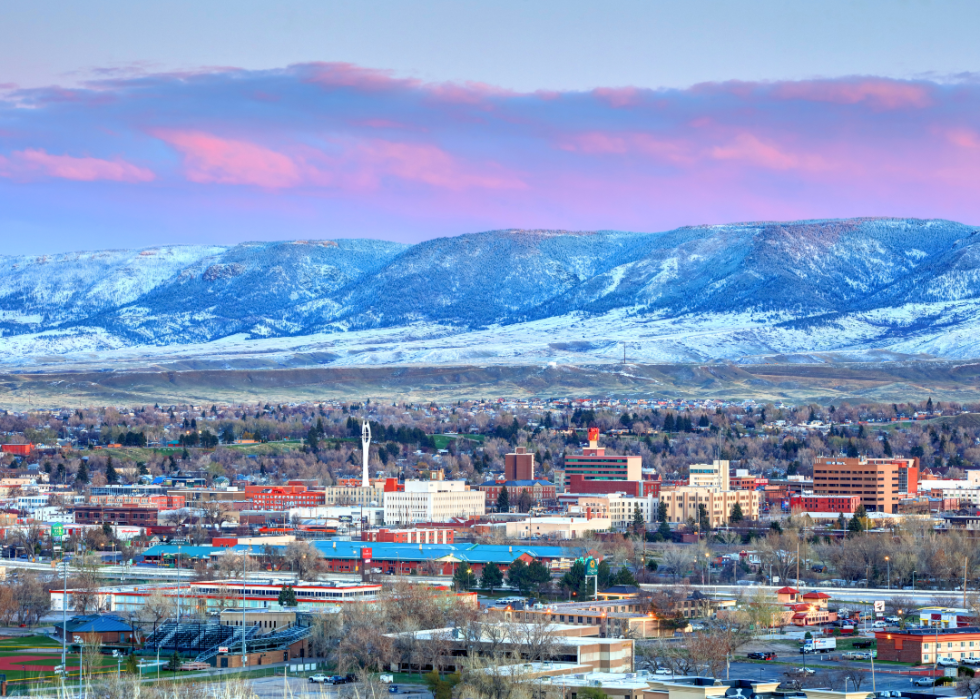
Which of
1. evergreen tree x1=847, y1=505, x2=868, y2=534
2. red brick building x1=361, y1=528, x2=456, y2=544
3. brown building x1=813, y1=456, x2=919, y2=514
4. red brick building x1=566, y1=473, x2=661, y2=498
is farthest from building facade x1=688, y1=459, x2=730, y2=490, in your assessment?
red brick building x1=361, y1=528, x2=456, y2=544

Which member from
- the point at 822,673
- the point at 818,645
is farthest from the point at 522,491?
the point at 822,673

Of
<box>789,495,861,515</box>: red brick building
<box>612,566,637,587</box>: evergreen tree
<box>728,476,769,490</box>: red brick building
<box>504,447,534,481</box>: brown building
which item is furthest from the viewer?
<box>504,447,534,481</box>: brown building

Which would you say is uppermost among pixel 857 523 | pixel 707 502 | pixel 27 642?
pixel 857 523

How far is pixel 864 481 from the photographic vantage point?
133000mm

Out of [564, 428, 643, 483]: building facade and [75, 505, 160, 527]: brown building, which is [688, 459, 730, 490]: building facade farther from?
[75, 505, 160, 527]: brown building

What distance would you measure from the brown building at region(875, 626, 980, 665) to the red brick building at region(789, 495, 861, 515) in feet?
186

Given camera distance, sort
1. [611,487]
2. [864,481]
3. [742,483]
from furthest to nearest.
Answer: [611,487] → [742,483] → [864,481]

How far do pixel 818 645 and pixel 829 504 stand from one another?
57.2m

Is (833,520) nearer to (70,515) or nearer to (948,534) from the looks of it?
(948,534)

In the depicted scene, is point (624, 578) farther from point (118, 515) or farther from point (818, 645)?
point (118, 515)

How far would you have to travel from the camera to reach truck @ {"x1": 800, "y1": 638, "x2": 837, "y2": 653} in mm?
72125

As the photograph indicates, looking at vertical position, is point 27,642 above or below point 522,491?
below

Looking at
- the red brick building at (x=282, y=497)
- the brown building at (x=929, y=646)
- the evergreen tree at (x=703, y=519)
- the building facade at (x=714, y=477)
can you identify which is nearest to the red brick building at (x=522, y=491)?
the building facade at (x=714, y=477)

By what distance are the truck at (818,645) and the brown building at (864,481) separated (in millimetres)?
57247
